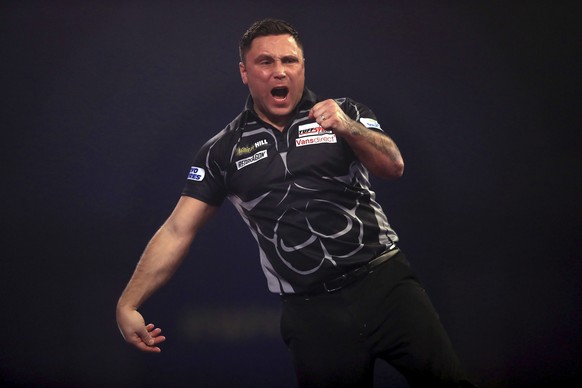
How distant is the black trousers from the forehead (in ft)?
2.65

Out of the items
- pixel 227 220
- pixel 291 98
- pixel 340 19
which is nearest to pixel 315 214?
pixel 291 98

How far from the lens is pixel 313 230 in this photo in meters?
2.03

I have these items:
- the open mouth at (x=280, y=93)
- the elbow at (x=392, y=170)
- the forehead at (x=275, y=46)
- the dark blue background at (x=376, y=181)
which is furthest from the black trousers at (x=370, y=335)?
the dark blue background at (x=376, y=181)

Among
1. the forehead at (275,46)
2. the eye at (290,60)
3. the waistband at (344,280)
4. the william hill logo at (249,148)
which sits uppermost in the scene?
the forehead at (275,46)

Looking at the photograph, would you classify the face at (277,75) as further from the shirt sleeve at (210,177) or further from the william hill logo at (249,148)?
the shirt sleeve at (210,177)

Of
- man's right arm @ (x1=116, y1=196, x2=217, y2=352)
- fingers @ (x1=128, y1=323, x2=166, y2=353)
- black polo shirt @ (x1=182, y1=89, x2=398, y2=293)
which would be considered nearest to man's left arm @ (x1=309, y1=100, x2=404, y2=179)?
black polo shirt @ (x1=182, y1=89, x2=398, y2=293)

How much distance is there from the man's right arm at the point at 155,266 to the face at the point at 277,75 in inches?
16.7

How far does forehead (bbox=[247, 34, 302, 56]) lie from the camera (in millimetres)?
2199

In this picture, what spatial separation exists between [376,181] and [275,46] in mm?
1129

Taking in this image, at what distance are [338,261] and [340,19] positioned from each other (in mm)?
1564

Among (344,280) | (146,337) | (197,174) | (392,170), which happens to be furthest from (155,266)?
(392,170)

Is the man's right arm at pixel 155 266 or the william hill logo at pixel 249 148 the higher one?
the william hill logo at pixel 249 148

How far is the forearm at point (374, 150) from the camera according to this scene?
1.88 m

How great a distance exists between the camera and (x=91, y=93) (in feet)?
10.3
